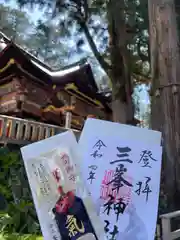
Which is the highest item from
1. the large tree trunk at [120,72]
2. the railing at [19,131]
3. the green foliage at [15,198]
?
the large tree trunk at [120,72]

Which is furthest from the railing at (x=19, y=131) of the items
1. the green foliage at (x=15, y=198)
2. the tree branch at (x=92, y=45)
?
the tree branch at (x=92, y=45)

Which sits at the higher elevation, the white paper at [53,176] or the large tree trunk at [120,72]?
the large tree trunk at [120,72]

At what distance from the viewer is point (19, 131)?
5.78m

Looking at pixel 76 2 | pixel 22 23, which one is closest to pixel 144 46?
pixel 76 2

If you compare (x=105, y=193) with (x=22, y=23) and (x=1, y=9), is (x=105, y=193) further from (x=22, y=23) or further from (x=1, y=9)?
(x=22, y=23)

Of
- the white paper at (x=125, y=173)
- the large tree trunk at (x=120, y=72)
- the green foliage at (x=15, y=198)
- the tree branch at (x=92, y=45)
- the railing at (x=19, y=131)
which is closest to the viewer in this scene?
the white paper at (x=125, y=173)

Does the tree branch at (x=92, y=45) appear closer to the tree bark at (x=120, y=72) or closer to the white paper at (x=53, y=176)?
the tree bark at (x=120, y=72)

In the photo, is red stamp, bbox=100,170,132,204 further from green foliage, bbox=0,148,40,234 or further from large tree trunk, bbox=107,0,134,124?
large tree trunk, bbox=107,0,134,124

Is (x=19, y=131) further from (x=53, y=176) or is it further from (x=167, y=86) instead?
(x=53, y=176)

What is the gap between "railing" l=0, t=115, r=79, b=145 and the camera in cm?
553

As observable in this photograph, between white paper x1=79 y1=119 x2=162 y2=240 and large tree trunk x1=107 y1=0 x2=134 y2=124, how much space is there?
15.9ft

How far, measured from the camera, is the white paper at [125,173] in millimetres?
1998

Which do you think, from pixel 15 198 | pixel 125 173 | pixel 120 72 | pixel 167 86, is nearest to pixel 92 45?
pixel 120 72

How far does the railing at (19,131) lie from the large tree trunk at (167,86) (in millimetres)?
2731
